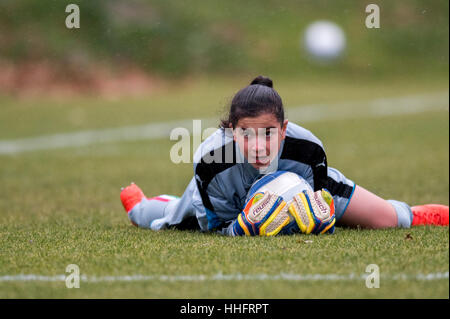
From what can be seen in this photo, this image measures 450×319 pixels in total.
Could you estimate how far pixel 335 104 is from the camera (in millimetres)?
13242

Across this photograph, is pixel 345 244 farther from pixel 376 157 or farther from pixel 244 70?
pixel 244 70

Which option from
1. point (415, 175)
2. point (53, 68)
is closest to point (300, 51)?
point (53, 68)

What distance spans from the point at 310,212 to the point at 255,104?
62 cm

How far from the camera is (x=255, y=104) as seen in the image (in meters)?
3.79

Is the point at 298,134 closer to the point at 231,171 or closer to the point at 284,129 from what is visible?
the point at 284,129

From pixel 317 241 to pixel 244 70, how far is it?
1344 cm

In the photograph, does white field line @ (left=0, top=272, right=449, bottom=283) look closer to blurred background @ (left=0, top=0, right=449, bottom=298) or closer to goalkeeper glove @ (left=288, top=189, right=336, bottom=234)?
blurred background @ (left=0, top=0, right=449, bottom=298)

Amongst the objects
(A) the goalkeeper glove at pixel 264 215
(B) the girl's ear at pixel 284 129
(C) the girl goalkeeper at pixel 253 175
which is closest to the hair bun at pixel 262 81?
(C) the girl goalkeeper at pixel 253 175

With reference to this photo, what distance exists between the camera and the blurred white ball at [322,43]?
17656 millimetres

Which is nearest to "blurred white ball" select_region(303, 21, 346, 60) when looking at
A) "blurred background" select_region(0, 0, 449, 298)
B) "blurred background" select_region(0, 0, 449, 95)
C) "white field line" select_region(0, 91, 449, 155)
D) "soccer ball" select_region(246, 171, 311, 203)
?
"blurred background" select_region(0, 0, 449, 298)

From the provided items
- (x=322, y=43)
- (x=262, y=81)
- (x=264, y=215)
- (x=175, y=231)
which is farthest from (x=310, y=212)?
(x=322, y=43)

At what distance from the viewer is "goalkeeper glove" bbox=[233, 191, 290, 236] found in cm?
385

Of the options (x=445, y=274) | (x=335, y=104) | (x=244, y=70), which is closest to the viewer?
(x=445, y=274)

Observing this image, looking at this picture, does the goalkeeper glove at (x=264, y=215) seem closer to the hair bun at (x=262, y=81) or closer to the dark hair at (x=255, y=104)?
the dark hair at (x=255, y=104)
